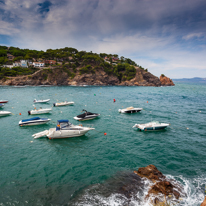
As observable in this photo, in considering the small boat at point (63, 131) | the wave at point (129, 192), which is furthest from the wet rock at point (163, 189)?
the small boat at point (63, 131)

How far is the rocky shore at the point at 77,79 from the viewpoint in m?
106

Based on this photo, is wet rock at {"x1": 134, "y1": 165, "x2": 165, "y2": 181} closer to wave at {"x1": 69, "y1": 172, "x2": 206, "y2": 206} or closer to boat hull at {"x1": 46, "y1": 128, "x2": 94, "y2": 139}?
wave at {"x1": 69, "y1": 172, "x2": 206, "y2": 206}

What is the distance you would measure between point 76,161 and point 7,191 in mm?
5929

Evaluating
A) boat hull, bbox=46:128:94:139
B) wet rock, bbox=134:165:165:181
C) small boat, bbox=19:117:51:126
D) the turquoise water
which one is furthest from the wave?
small boat, bbox=19:117:51:126

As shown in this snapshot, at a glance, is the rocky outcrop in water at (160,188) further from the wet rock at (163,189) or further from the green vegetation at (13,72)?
the green vegetation at (13,72)

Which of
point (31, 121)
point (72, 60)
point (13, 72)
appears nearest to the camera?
point (31, 121)

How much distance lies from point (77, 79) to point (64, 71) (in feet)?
48.8

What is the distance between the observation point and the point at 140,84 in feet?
444

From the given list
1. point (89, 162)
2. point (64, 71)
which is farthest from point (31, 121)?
point (64, 71)

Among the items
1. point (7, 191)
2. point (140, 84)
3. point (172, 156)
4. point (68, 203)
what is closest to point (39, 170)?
point (7, 191)

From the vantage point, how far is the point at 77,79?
4820 inches

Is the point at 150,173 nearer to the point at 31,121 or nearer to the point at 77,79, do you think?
the point at 31,121

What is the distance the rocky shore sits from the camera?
347ft

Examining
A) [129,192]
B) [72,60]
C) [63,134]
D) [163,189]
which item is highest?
[72,60]
